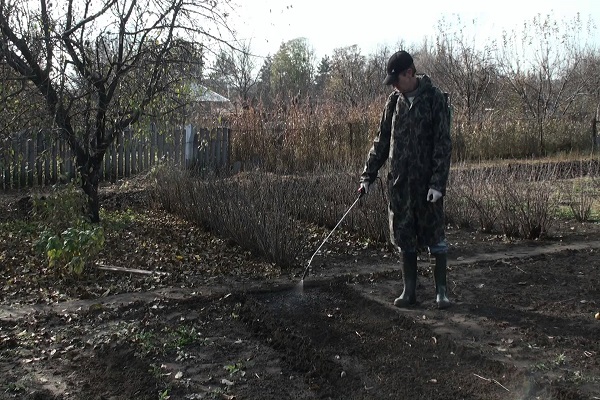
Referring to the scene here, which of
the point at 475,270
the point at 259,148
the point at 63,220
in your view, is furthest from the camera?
the point at 259,148

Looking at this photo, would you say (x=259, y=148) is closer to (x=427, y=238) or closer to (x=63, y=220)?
(x=63, y=220)

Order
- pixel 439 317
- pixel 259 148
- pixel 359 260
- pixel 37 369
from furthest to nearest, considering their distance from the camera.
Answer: pixel 259 148, pixel 359 260, pixel 439 317, pixel 37 369

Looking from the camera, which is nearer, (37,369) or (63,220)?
(37,369)

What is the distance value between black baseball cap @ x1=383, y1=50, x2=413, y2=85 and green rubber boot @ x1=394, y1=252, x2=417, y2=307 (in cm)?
133

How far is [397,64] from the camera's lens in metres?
4.81

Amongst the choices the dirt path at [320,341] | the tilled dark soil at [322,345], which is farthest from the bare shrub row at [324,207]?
the tilled dark soil at [322,345]

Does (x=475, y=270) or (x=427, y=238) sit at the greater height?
(x=427, y=238)

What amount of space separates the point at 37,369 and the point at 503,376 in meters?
2.85

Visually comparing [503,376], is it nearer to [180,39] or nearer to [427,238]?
[427,238]

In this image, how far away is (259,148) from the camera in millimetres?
14922

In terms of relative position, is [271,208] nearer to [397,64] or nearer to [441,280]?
[441,280]

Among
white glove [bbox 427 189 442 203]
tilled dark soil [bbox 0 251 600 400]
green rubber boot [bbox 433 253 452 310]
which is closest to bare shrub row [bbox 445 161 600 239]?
tilled dark soil [bbox 0 251 600 400]

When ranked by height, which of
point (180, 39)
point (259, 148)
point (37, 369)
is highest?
point (180, 39)

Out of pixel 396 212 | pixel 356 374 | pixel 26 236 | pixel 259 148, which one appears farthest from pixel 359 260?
pixel 259 148
